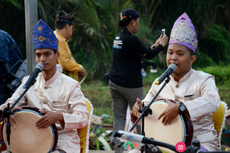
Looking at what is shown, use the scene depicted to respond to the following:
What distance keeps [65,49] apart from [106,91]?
5.91 metres

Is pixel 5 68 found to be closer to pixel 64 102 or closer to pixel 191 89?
pixel 64 102

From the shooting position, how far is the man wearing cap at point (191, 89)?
273 cm

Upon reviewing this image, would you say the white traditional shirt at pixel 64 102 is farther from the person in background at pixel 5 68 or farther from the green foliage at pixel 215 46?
the green foliage at pixel 215 46

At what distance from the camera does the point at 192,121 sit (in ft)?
9.37

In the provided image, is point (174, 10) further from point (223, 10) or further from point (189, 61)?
point (189, 61)

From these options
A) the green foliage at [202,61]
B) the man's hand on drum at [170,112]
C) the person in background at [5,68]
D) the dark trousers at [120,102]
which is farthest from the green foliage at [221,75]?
the man's hand on drum at [170,112]

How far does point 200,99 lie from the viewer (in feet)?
8.98

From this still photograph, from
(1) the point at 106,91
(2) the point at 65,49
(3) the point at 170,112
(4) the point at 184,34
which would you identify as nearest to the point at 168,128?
(3) the point at 170,112

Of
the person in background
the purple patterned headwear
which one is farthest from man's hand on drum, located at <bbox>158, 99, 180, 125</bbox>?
the person in background

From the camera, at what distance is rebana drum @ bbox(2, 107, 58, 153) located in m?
2.74

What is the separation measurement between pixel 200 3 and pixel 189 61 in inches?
557

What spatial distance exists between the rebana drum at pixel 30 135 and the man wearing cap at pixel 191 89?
0.78 metres

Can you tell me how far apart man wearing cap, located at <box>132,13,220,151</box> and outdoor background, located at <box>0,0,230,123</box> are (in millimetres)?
7324

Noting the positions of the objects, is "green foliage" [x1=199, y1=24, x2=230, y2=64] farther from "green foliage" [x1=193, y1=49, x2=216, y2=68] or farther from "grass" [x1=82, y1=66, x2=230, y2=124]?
"grass" [x1=82, y1=66, x2=230, y2=124]
